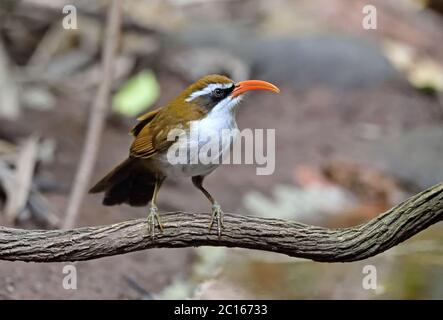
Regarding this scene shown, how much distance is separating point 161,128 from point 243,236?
2.43 feet

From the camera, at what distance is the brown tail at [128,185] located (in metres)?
5.02

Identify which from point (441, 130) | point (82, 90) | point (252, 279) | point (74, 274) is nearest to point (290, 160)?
point (441, 130)

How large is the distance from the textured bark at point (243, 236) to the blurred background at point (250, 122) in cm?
125

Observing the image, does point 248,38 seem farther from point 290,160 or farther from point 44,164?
point 44,164

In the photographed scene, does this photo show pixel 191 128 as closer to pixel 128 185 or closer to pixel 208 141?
pixel 208 141

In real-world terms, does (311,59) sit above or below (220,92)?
above

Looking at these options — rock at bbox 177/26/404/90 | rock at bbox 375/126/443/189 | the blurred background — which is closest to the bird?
the blurred background

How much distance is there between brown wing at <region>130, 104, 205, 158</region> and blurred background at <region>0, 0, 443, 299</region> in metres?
1.30

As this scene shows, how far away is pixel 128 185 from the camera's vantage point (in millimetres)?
5094

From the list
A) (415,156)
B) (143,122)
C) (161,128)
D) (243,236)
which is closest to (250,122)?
(415,156)

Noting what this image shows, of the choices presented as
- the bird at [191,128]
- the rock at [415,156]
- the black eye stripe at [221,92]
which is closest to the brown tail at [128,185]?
the bird at [191,128]

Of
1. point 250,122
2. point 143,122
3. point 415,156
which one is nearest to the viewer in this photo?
point 143,122

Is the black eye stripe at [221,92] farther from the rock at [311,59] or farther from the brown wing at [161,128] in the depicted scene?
the rock at [311,59]

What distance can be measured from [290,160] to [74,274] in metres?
3.80
